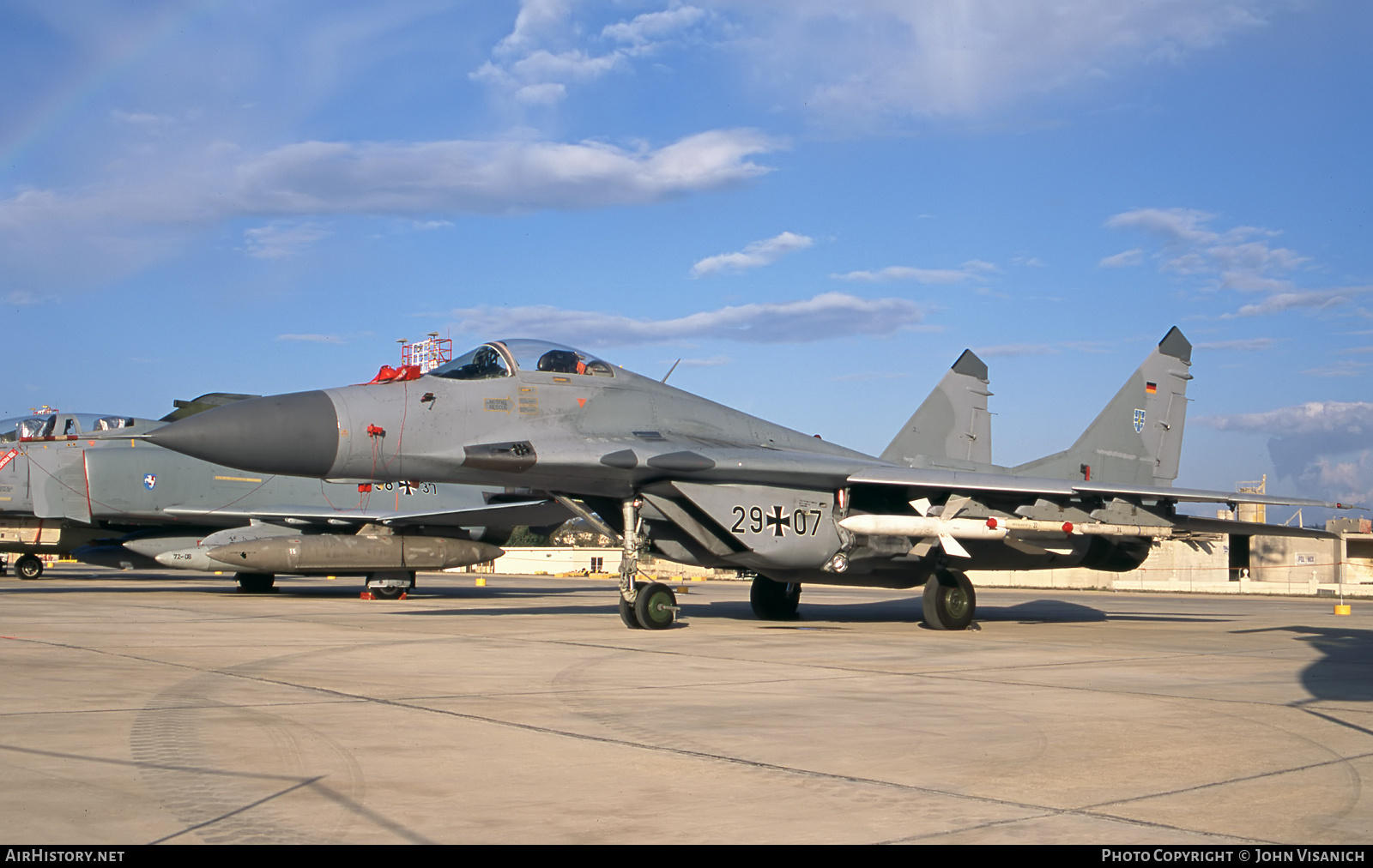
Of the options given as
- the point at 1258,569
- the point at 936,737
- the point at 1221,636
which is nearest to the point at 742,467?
the point at 1221,636

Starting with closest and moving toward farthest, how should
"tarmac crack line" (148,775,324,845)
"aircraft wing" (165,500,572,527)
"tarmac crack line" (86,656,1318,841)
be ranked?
"tarmac crack line" (148,775,324,845) → "tarmac crack line" (86,656,1318,841) → "aircraft wing" (165,500,572,527)

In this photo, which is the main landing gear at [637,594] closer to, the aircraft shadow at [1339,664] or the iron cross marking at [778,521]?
the iron cross marking at [778,521]

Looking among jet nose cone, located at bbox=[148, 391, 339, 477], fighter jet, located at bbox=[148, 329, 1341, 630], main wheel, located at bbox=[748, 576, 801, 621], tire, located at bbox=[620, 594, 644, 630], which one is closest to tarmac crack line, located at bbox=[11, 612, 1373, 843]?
jet nose cone, located at bbox=[148, 391, 339, 477]

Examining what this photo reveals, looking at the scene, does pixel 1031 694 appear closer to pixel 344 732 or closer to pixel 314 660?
pixel 344 732

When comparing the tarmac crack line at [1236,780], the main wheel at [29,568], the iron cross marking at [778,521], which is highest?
the iron cross marking at [778,521]

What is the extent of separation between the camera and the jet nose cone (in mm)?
11312

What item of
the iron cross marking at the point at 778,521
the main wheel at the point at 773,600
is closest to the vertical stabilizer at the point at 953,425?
the main wheel at the point at 773,600

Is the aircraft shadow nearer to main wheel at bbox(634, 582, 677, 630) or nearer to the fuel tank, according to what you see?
main wheel at bbox(634, 582, 677, 630)

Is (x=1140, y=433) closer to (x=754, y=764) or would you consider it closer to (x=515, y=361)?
(x=515, y=361)

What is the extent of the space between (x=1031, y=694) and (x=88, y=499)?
19317 mm

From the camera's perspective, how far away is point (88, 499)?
21.6 metres

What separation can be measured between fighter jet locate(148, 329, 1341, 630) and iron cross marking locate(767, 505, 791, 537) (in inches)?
1.1

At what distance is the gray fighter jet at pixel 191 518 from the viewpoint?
21.2 meters

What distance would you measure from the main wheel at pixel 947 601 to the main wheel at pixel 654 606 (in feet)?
11.8
